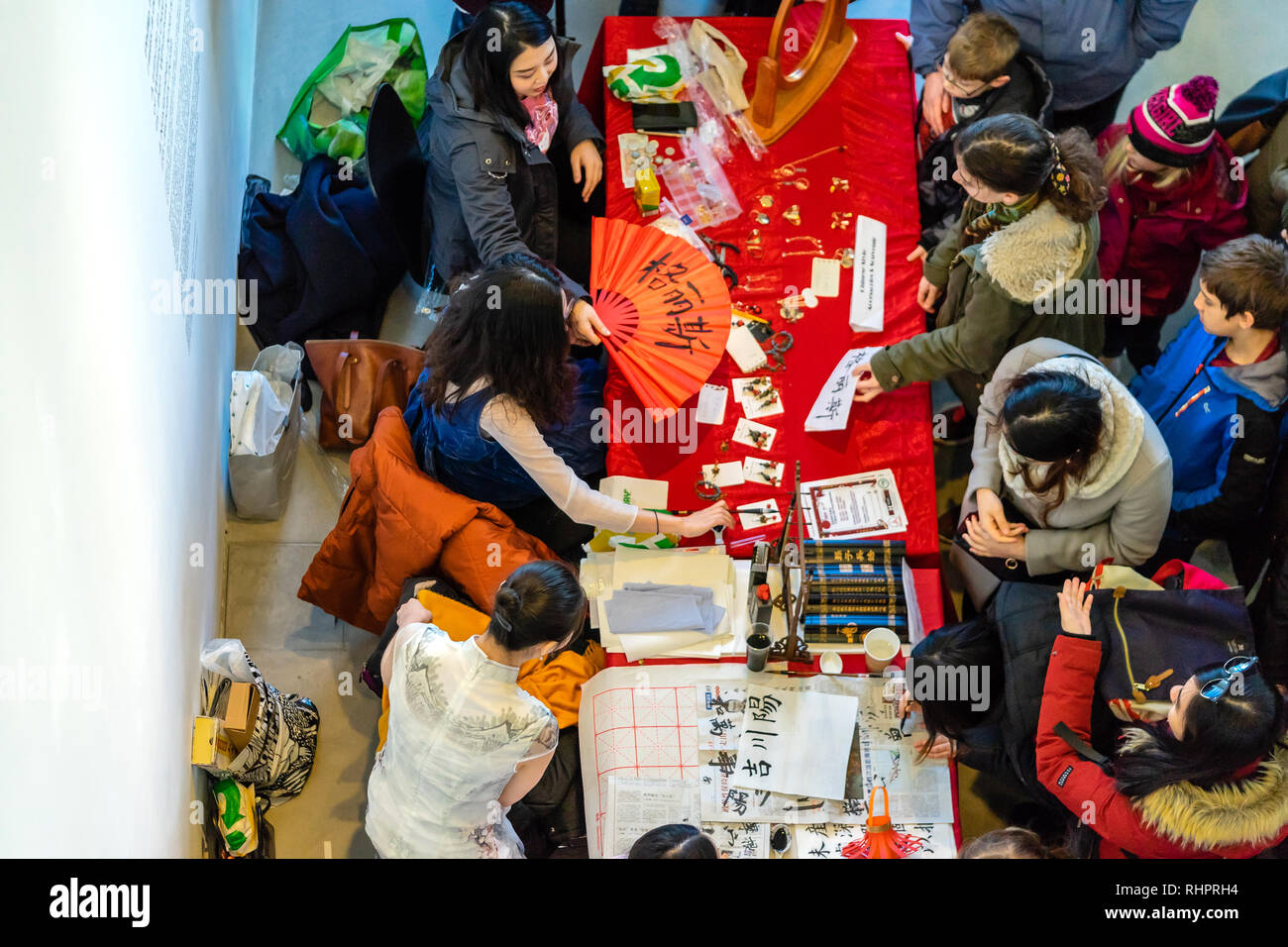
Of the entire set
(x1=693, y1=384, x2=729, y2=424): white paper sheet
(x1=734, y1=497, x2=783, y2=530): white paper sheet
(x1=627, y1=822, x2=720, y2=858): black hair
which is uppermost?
(x1=693, y1=384, x2=729, y2=424): white paper sheet

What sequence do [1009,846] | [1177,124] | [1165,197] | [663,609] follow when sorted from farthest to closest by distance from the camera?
[1165,197]
[1177,124]
[663,609]
[1009,846]

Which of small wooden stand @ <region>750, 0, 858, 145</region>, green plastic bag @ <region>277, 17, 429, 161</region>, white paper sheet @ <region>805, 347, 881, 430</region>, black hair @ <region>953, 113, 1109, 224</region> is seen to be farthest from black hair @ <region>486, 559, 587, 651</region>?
green plastic bag @ <region>277, 17, 429, 161</region>

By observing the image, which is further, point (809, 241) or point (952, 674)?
point (809, 241)

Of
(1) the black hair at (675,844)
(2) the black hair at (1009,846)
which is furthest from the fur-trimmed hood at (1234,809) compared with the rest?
(1) the black hair at (675,844)

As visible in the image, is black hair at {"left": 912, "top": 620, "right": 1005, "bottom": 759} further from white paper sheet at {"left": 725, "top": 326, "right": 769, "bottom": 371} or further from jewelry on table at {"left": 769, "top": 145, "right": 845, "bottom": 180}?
jewelry on table at {"left": 769, "top": 145, "right": 845, "bottom": 180}

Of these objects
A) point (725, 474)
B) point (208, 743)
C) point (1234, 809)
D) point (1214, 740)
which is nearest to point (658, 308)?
point (725, 474)

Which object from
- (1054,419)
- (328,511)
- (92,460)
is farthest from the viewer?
(328,511)

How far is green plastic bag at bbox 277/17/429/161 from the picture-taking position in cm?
467

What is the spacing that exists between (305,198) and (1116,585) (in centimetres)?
320

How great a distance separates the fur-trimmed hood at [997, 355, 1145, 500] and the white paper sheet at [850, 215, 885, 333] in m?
0.74

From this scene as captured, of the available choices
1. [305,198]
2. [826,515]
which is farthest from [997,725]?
[305,198]

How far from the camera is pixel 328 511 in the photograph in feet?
13.9

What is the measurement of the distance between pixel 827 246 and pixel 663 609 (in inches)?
57.3

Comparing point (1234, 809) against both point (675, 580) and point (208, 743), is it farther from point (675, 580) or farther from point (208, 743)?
point (208, 743)
